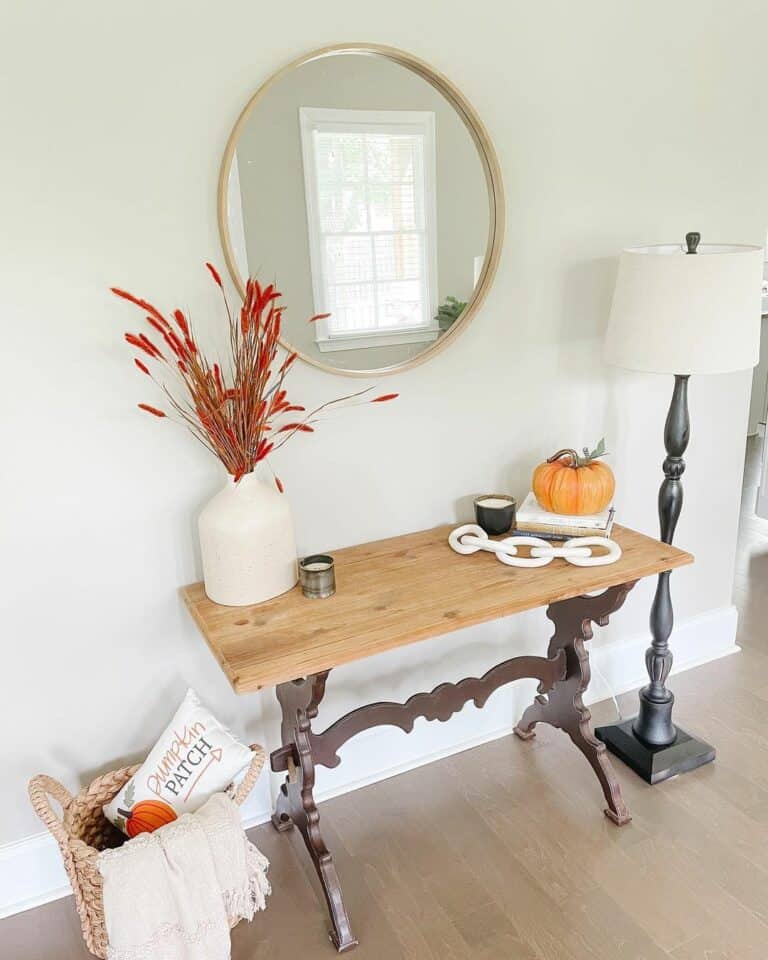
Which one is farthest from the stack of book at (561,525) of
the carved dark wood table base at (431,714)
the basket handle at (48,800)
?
the basket handle at (48,800)

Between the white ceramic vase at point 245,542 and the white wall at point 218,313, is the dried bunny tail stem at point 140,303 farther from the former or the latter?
the white ceramic vase at point 245,542

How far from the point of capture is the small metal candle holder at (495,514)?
196 centimetres

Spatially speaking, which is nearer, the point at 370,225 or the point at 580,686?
the point at 370,225

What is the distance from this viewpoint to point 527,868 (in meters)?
1.87

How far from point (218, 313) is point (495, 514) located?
0.82 meters

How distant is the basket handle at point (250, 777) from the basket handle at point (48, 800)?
338 millimetres

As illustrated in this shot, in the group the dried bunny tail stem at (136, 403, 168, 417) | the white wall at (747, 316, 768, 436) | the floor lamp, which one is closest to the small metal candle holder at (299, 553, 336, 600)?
the dried bunny tail stem at (136, 403, 168, 417)

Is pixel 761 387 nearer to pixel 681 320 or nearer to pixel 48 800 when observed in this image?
pixel 681 320

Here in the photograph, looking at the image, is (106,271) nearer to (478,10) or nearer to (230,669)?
(230,669)

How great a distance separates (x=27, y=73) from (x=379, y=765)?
185cm

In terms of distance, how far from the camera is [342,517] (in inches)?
78.0

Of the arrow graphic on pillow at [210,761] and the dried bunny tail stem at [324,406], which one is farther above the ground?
the dried bunny tail stem at [324,406]

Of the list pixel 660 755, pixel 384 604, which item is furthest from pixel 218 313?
pixel 660 755

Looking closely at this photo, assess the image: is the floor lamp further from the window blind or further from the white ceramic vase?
the white ceramic vase
